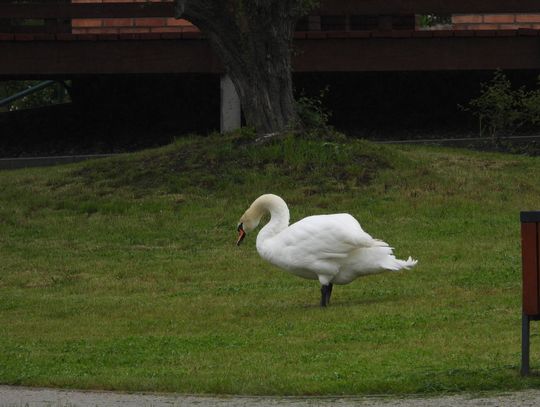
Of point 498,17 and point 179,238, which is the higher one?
point 498,17

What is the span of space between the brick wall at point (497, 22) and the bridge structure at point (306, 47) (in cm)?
240

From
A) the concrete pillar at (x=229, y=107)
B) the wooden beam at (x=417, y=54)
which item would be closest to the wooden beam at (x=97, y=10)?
the concrete pillar at (x=229, y=107)

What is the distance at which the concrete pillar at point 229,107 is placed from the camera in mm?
24031

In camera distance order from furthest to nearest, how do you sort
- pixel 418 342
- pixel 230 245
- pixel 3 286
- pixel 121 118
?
pixel 121 118 → pixel 230 245 → pixel 3 286 → pixel 418 342

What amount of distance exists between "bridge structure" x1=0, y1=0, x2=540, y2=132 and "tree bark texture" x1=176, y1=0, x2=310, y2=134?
2.98 metres

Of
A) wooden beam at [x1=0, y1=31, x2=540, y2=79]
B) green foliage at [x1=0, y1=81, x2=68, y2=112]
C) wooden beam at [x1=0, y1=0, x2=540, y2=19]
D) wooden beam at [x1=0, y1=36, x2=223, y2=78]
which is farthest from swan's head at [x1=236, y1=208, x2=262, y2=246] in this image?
green foliage at [x1=0, y1=81, x2=68, y2=112]

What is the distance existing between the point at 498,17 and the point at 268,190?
1048cm

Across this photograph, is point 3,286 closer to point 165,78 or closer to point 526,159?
point 526,159

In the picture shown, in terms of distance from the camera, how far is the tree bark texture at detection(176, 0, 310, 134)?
20062mm

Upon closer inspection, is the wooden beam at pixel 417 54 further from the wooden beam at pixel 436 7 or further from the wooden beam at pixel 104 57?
the wooden beam at pixel 104 57

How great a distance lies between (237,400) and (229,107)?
52.3ft

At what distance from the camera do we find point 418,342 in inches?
393

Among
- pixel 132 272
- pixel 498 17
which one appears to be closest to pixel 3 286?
pixel 132 272

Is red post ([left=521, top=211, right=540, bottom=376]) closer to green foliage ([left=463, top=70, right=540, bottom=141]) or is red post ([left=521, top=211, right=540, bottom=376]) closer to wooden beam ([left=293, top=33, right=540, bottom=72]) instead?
green foliage ([left=463, top=70, right=540, bottom=141])
